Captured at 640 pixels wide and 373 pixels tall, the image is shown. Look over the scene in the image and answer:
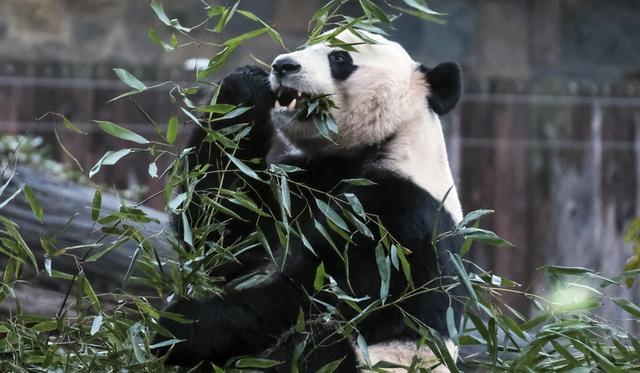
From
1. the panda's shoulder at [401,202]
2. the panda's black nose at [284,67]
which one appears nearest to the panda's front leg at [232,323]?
the panda's shoulder at [401,202]

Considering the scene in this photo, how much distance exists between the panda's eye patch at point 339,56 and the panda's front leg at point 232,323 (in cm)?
94

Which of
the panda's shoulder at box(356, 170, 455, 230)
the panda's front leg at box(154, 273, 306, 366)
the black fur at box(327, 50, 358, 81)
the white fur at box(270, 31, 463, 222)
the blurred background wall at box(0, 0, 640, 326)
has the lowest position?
the blurred background wall at box(0, 0, 640, 326)

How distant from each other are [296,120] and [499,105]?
6.26 m

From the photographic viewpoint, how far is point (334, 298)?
353 cm

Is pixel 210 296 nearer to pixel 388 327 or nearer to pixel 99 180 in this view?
pixel 388 327

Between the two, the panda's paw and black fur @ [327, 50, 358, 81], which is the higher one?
black fur @ [327, 50, 358, 81]

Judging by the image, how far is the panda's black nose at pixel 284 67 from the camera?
3.72 meters

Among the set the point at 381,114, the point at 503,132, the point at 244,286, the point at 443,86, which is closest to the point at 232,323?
the point at 244,286

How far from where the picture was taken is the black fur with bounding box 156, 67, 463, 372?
3.37 m

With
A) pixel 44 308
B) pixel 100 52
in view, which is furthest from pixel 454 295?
pixel 100 52

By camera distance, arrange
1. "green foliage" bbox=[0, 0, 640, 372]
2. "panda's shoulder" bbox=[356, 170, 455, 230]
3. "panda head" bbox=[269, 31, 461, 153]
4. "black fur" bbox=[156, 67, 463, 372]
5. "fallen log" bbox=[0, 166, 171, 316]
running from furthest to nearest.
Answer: "fallen log" bbox=[0, 166, 171, 316] → "panda head" bbox=[269, 31, 461, 153] → "panda's shoulder" bbox=[356, 170, 455, 230] → "black fur" bbox=[156, 67, 463, 372] → "green foliage" bbox=[0, 0, 640, 372]

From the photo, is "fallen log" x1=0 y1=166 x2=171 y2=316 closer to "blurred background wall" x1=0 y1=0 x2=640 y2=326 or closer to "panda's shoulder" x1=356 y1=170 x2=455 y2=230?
"panda's shoulder" x1=356 y1=170 x2=455 y2=230

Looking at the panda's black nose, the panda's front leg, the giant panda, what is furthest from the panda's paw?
the panda's front leg

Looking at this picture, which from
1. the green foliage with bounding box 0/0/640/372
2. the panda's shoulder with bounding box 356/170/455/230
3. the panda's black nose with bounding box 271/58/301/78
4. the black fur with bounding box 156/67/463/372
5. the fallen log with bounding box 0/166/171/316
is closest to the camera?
the green foliage with bounding box 0/0/640/372
